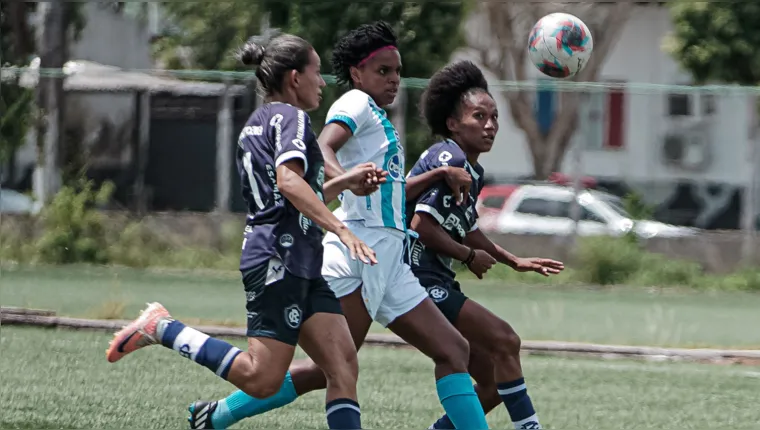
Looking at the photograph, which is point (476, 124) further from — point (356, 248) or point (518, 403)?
point (356, 248)

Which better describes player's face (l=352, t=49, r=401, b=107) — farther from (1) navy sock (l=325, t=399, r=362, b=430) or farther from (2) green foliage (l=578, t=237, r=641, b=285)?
(2) green foliage (l=578, t=237, r=641, b=285)

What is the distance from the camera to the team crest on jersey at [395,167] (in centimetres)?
629

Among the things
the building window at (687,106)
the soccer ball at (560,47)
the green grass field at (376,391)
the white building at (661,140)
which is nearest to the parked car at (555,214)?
the white building at (661,140)

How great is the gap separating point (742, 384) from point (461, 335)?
3623 millimetres

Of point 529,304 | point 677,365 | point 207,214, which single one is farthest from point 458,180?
point 207,214

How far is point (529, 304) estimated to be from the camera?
575 inches

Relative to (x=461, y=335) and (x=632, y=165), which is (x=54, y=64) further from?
(x=461, y=335)

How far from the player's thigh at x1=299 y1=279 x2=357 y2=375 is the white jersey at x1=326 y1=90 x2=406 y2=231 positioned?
0.67 m

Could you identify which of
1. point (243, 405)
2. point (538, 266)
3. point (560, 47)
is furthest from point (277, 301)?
point (560, 47)

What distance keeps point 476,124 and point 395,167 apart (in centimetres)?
61

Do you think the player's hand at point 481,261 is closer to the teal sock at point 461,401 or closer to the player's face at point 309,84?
the teal sock at point 461,401

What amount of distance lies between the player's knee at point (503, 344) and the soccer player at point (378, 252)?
1.19ft

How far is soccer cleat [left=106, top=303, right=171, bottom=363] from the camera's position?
19.5ft

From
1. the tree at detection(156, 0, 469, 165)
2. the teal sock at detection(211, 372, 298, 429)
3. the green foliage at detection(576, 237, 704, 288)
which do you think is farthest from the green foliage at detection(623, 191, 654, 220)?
the teal sock at detection(211, 372, 298, 429)
